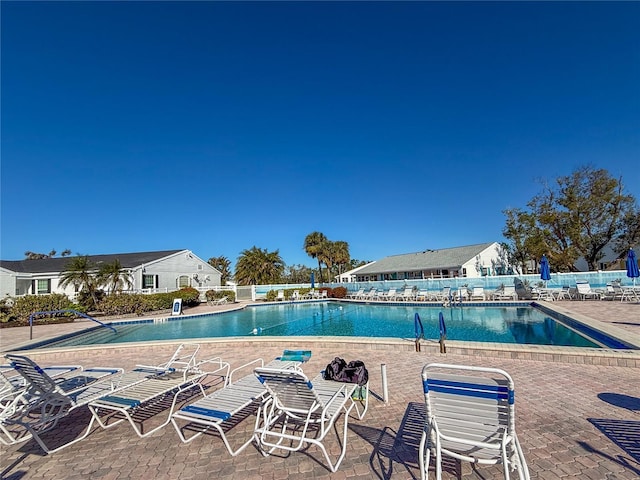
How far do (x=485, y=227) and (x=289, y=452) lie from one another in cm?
4693

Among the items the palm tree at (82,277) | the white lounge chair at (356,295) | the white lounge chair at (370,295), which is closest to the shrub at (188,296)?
the palm tree at (82,277)

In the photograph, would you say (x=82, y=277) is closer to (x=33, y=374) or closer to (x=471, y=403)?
(x=33, y=374)

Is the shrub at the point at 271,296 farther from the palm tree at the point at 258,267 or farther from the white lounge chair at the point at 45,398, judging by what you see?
the white lounge chair at the point at 45,398

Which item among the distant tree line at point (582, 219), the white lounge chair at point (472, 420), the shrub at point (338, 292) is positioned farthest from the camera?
the distant tree line at point (582, 219)

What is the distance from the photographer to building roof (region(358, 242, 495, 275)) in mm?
33438

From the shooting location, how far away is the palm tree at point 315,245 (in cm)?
4050

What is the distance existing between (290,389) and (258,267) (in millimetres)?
32743

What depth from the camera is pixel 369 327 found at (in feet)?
45.5

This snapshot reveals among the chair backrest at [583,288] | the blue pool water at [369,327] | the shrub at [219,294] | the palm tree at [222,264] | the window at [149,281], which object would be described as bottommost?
the blue pool water at [369,327]

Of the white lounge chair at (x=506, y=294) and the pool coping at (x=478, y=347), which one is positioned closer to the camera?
the pool coping at (x=478, y=347)

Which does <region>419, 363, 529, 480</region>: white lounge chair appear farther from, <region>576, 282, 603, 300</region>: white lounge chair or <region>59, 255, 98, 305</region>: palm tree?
<region>59, 255, 98, 305</region>: palm tree

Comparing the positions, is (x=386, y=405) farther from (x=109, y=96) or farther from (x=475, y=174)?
(x=475, y=174)

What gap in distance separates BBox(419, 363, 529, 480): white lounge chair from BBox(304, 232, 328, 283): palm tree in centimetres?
3785

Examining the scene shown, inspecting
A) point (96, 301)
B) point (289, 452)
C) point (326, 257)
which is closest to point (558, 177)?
point (326, 257)
